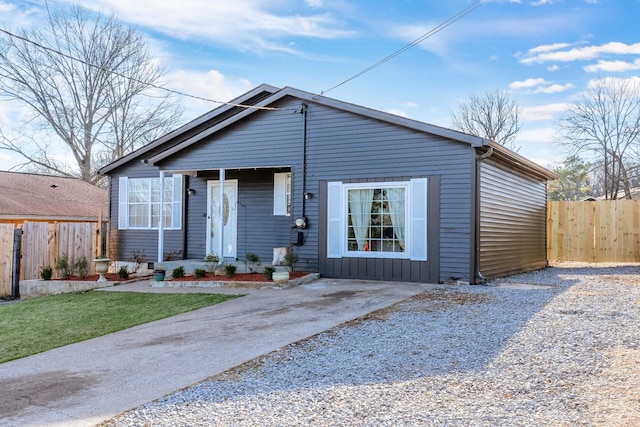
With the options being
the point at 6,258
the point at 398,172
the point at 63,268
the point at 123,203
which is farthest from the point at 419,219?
the point at 6,258

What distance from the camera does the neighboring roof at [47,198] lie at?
16.9m

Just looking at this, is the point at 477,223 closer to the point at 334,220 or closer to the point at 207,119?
the point at 334,220

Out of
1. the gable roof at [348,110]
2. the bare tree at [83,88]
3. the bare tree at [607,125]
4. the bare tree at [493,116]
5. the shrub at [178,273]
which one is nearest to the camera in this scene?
the gable roof at [348,110]

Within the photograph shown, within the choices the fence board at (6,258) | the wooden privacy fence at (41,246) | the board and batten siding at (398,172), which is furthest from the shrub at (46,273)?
the board and batten siding at (398,172)

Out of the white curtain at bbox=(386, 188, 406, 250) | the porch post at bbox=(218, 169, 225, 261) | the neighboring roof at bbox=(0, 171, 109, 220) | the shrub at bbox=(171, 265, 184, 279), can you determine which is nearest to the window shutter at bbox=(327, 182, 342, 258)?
the white curtain at bbox=(386, 188, 406, 250)

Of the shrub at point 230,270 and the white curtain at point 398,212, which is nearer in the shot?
the white curtain at point 398,212

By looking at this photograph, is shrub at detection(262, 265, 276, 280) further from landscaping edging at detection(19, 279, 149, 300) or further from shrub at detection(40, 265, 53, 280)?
shrub at detection(40, 265, 53, 280)

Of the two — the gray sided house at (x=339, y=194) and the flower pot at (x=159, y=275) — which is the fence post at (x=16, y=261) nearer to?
the gray sided house at (x=339, y=194)

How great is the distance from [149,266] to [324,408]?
11547 mm

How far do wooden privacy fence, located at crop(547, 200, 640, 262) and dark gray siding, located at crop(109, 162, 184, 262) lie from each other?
1165cm

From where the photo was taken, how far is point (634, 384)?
3807 mm

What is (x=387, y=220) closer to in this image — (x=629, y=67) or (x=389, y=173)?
(x=389, y=173)

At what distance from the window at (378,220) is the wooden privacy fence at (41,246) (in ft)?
23.3

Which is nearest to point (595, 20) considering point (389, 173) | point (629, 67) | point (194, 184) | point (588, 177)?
point (629, 67)
